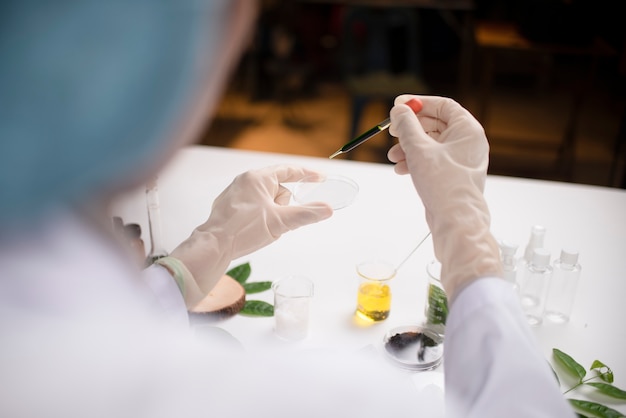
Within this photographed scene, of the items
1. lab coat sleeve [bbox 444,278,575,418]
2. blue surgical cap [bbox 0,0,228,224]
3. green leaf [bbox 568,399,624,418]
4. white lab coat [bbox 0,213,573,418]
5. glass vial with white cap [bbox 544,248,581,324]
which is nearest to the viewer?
blue surgical cap [bbox 0,0,228,224]

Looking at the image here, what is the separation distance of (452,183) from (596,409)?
1.45ft

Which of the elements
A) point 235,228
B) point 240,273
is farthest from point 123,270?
point 240,273

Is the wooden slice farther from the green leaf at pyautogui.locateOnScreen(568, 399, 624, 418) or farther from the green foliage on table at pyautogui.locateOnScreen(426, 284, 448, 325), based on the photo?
the green leaf at pyautogui.locateOnScreen(568, 399, 624, 418)

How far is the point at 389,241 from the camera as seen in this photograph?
147 centimetres

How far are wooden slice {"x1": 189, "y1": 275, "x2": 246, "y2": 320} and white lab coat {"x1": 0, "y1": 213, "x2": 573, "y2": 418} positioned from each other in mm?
508

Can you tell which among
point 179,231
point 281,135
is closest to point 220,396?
point 179,231

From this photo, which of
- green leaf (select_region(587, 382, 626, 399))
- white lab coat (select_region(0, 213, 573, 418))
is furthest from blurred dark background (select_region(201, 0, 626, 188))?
white lab coat (select_region(0, 213, 573, 418))

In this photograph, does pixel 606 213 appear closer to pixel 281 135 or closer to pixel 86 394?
pixel 86 394

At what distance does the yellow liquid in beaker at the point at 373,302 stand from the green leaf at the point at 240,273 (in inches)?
10.3

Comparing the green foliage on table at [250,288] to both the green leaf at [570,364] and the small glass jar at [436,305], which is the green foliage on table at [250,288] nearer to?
the small glass jar at [436,305]

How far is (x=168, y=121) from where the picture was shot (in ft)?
1.58

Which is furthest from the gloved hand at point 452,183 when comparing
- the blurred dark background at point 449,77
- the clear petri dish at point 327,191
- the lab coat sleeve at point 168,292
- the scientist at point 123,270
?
the blurred dark background at point 449,77

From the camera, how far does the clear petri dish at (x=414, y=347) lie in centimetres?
103

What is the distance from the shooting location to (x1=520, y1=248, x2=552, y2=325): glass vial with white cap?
1.18m
